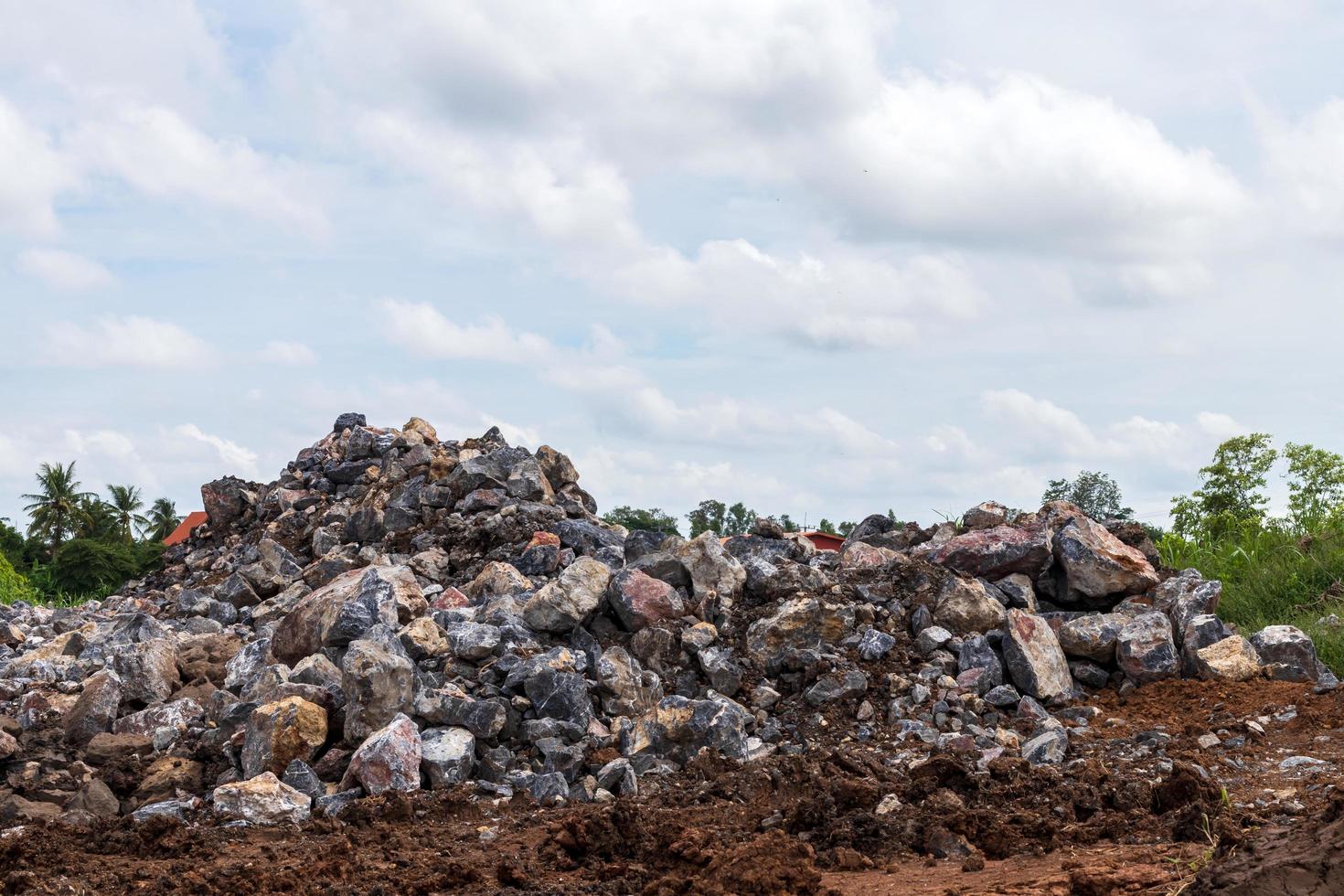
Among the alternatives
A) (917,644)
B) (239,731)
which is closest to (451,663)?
(239,731)

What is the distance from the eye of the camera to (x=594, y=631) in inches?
312

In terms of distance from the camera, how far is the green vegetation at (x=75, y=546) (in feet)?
68.6

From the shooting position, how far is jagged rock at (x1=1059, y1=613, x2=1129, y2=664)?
7945mm

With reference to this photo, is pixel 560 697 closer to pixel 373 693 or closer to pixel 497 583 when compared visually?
pixel 373 693

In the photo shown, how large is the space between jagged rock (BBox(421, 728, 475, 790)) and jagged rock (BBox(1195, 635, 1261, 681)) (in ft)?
15.7

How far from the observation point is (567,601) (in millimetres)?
7734

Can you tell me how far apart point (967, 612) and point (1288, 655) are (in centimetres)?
218

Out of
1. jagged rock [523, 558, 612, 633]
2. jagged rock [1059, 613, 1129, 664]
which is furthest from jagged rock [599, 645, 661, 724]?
jagged rock [1059, 613, 1129, 664]

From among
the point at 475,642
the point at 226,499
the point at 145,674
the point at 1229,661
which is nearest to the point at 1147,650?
the point at 1229,661

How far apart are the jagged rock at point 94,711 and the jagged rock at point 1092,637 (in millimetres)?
6339

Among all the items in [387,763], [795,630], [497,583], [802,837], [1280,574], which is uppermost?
[1280,574]

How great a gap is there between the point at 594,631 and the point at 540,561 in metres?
1.95

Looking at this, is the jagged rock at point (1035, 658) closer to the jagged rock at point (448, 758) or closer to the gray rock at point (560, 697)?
the gray rock at point (560, 697)

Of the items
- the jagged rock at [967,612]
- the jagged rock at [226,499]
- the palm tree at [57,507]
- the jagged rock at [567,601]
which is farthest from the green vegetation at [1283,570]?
the palm tree at [57,507]
